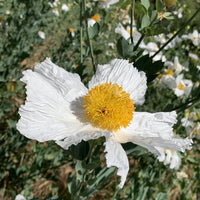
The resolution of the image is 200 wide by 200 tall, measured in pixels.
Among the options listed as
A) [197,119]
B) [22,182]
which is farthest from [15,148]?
[197,119]

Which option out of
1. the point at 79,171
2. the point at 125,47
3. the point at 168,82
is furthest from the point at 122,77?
the point at 168,82

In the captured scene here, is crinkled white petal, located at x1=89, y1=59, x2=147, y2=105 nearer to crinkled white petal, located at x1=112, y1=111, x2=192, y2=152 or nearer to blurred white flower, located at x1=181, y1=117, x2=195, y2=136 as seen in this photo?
crinkled white petal, located at x1=112, y1=111, x2=192, y2=152

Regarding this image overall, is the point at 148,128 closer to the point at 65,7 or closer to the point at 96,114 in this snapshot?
the point at 96,114

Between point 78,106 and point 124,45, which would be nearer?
point 124,45

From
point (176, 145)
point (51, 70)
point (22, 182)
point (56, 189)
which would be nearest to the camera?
point (176, 145)

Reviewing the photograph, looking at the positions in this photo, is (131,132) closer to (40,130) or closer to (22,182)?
(40,130)

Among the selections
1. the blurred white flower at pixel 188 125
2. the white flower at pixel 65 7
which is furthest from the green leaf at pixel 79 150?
the white flower at pixel 65 7
